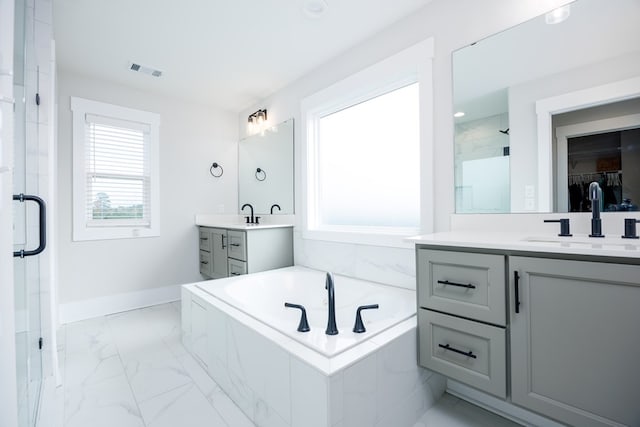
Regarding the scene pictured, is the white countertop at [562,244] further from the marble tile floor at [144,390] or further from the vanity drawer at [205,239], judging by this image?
the vanity drawer at [205,239]

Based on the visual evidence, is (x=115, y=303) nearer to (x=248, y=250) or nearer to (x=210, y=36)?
(x=248, y=250)

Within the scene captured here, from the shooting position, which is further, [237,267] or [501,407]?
[237,267]

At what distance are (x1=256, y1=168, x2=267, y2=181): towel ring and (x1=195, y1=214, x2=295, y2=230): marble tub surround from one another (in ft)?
1.54

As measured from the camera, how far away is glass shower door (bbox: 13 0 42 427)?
1251 mm

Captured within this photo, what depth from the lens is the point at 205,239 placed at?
3.60m

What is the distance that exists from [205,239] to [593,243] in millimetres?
3492

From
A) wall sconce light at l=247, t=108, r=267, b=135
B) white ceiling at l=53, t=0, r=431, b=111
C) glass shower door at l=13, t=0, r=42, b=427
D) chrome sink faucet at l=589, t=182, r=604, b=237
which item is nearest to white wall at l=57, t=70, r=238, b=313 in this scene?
white ceiling at l=53, t=0, r=431, b=111

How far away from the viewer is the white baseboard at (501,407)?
59.1 inches

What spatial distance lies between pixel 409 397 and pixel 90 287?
3.28 m

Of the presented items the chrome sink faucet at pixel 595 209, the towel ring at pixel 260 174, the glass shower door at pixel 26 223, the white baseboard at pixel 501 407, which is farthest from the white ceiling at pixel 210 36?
the white baseboard at pixel 501 407

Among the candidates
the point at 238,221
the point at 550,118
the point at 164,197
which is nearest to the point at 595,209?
the point at 550,118

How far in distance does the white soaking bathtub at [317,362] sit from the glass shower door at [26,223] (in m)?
0.86

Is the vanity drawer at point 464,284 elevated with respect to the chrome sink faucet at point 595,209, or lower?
lower

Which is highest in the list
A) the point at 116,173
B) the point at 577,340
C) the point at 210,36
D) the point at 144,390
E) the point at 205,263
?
the point at 210,36
